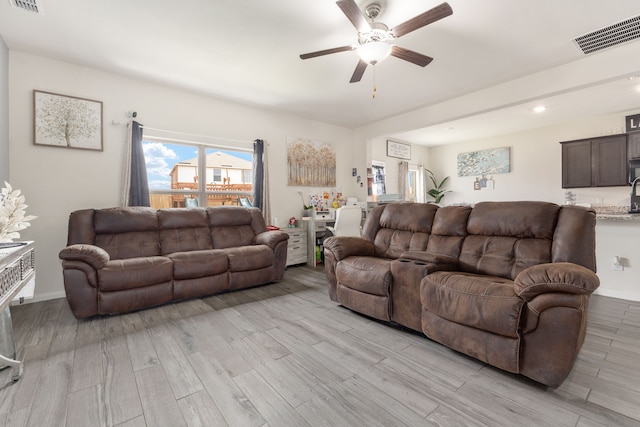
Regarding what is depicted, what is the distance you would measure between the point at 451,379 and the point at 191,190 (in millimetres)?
3812

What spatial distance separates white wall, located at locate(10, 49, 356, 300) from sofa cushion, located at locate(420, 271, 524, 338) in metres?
3.65

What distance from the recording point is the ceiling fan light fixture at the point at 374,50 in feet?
7.26

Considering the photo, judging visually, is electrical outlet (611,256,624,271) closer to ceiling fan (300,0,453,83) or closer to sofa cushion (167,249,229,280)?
ceiling fan (300,0,453,83)

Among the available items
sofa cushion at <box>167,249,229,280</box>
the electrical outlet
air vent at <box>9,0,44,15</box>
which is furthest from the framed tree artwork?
the electrical outlet

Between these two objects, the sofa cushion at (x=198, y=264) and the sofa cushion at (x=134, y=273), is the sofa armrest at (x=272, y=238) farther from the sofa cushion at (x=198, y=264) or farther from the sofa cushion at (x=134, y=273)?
the sofa cushion at (x=134, y=273)

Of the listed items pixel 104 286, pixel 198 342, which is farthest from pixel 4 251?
pixel 198 342

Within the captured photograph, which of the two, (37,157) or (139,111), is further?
(139,111)

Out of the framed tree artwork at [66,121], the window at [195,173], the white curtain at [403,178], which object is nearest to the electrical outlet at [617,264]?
the white curtain at [403,178]

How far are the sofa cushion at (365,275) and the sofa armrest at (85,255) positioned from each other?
218cm

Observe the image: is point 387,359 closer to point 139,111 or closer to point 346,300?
point 346,300

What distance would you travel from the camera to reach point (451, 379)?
5.42 feet

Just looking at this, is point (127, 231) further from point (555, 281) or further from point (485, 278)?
point (555, 281)

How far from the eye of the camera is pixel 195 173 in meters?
4.11

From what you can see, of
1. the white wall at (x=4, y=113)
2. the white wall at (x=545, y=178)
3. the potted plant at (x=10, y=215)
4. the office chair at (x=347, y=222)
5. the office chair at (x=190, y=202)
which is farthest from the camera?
the office chair at (x=347, y=222)
